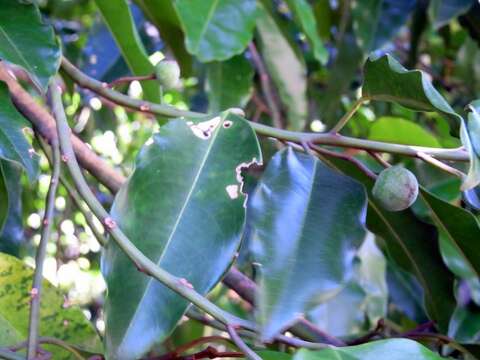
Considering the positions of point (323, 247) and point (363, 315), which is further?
point (363, 315)

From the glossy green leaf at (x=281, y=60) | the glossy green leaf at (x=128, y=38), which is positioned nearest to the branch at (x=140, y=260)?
the glossy green leaf at (x=128, y=38)

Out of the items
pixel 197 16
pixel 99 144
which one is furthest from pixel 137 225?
pixel 99 144

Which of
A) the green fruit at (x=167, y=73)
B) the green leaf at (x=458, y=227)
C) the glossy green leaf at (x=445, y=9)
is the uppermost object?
the green fruit at (x=167, y=73)

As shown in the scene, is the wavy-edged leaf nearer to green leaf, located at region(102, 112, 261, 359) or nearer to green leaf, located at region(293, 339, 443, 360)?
green leaf, located at region(102, 112, 261, 359)

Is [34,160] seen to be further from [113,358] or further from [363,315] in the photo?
[363,315]

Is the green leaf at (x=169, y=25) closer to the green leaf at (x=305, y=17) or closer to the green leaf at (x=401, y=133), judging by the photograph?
the green leaf at (x=305, y=17)

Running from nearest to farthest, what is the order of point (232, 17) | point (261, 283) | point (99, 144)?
point (261, 283), point (232, 17), point (99, 144)

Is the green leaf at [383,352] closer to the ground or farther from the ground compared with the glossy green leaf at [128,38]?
closer to the ground

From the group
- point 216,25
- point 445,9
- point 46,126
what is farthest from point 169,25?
point 445,9
